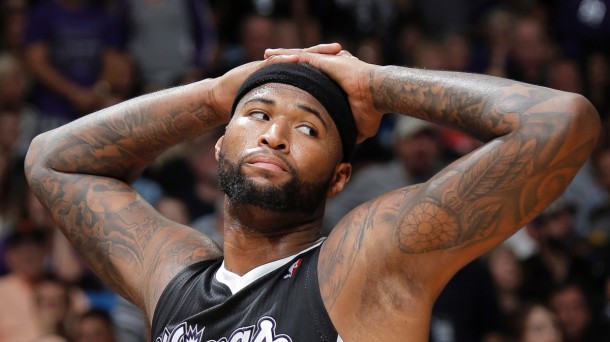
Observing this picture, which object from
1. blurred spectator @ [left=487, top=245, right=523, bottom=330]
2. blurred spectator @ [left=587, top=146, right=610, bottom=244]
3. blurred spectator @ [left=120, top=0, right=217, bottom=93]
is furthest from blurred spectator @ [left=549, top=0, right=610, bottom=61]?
blurred spectator @ [left=120, top=0, right=217, bottom=93]

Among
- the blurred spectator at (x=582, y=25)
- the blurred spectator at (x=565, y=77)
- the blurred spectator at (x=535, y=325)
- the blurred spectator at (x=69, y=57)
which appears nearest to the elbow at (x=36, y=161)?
the blurred spectator at (x=535, y=325)

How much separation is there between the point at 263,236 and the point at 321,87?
18.5 inches

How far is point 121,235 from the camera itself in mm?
3557

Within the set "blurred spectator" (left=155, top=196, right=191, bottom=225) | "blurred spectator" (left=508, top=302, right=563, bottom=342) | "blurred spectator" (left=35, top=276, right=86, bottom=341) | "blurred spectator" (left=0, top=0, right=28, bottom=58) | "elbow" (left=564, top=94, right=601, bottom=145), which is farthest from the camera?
"blurred spectator" (left=0, top=0, right=28, bottom=58)

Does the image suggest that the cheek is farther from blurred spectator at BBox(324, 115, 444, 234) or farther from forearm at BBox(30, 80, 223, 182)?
blurred spectator at BBox(324, 115, 444, 234)

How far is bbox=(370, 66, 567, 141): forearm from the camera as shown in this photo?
2811 mm

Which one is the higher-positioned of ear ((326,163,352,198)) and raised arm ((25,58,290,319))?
ear ((326,163,352,198))

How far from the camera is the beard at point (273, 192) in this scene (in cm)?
309

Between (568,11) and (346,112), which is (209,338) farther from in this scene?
(568,11)

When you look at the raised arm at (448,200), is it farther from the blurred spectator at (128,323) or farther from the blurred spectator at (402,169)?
the blurred spectator at (402,169)

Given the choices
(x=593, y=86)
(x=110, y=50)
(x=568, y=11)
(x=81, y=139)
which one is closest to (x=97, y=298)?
(x=110, y=50)

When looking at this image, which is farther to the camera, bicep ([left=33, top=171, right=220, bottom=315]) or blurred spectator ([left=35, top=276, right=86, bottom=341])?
blurred spectator ([left=35, top=276, right=86, bottom=341])

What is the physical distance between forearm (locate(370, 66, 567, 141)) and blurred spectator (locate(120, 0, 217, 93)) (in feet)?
17.0

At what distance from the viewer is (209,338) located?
3.08 metres
